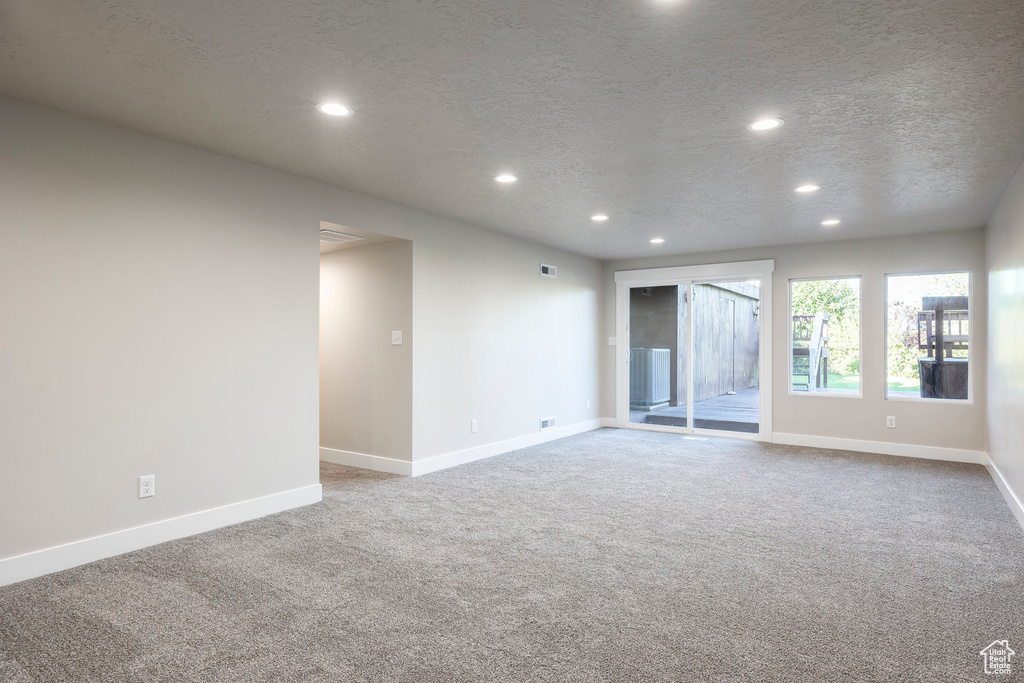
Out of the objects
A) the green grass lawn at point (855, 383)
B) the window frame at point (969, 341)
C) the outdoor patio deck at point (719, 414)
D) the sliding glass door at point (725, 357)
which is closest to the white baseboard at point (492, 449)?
the outdoor patio deck at point (719, 414)

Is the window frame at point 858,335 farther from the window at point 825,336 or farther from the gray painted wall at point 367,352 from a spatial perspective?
the gray painted wall at point 367,352

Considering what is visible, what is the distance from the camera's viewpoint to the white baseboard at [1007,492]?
3758 mm

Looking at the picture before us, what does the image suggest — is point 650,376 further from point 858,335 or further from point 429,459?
point 429,459

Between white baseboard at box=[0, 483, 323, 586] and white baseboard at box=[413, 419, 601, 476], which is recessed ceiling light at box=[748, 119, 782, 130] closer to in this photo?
white baseboard at box=[413, 419, 601, 476]

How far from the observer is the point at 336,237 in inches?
203

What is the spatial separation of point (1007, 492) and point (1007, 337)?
1.12 meters

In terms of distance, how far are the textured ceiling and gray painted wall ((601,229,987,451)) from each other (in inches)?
63.2

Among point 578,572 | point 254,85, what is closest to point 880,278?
point 578,572

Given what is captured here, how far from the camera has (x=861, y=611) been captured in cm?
253

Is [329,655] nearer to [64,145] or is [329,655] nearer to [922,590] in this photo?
[922,590]

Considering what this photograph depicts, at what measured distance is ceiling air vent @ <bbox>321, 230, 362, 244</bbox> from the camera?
5012 mm

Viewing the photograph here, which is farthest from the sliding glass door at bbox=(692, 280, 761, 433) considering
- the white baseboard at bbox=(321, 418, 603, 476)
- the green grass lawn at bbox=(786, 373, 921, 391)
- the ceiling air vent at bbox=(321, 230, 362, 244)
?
the ceiling air vent at bbox=(321, 230, 362, 244)

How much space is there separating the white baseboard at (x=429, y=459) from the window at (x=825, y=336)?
312 cm

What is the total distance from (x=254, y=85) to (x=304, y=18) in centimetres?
69
